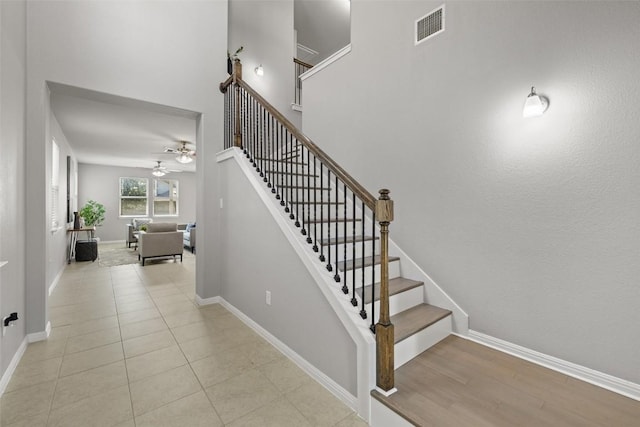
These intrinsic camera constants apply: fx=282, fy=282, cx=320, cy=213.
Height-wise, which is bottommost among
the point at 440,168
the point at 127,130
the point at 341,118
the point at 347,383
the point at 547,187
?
the point at 347,383

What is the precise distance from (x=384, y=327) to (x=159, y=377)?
5.88 ft

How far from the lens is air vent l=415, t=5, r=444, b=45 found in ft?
8.82

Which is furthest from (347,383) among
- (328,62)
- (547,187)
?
(328,62)

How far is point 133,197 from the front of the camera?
1073cm

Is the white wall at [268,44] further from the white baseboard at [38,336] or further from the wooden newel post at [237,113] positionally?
the white baseboard at [38,336]

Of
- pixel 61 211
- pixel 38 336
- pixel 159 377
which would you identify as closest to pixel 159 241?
pixel 61 211

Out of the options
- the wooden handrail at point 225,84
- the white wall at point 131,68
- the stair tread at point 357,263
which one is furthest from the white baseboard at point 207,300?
the wooden handrail at point 225,84

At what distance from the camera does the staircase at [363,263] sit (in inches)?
69.2

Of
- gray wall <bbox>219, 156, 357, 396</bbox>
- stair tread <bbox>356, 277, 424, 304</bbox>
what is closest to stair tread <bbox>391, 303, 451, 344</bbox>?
stair tread <bbox>356, 277, 424, 304</bbox>

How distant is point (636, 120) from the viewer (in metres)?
1.72

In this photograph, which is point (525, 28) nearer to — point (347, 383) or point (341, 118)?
point (341, 118)

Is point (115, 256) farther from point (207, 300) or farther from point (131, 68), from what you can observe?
point (131, 68)

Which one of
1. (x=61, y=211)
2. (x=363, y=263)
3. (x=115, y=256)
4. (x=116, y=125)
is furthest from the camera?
(x=115, y=256)

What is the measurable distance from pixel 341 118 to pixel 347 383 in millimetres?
3026
